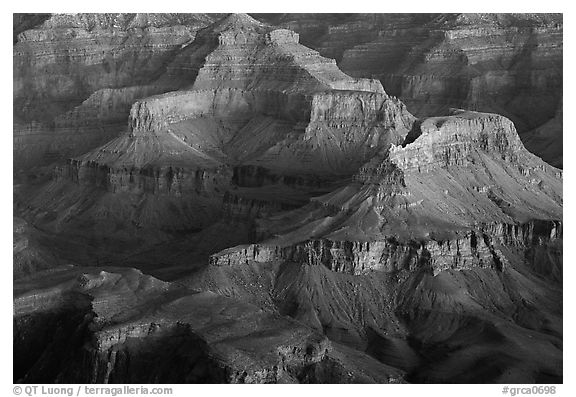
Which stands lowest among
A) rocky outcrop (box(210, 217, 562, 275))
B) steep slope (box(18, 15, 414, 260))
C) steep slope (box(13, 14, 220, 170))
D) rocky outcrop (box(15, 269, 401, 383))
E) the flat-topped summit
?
rocky outcrop (box(15, 269, 401, 383))

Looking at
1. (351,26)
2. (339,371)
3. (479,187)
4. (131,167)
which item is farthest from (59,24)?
(339,371)

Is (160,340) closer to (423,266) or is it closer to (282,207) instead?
(423,266)

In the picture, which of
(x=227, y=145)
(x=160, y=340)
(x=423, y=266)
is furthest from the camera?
(x=227, y=145)

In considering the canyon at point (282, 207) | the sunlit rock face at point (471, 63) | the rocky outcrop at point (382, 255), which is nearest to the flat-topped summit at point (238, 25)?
the canyon at point (282, 207)

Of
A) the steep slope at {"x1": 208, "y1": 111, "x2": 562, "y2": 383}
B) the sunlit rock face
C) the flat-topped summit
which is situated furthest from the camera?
the sunlit rock face

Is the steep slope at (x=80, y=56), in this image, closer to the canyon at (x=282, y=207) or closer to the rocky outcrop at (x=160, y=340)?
the canyon at (x=282, y=207)

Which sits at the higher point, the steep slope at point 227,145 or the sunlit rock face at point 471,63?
the sunlit rock face at point 471,63

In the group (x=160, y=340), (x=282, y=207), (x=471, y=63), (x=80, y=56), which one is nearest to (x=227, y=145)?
(x=282, y=207)

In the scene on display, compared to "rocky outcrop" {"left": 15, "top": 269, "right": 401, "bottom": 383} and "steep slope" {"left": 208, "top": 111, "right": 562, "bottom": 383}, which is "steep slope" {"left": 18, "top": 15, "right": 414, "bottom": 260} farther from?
"rocky outcrop" {"left": 15, "top": 269, "right": 401, "bottom": 383}

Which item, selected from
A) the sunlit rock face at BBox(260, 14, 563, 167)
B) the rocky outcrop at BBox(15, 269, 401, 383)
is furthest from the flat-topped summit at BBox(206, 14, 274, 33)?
the rocky outcrop at BBox(15, 269, 401, 383)

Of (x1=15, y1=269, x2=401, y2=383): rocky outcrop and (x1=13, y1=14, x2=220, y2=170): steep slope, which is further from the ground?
(x1=13, y1=14, x2=220, y2=170): steep slope
